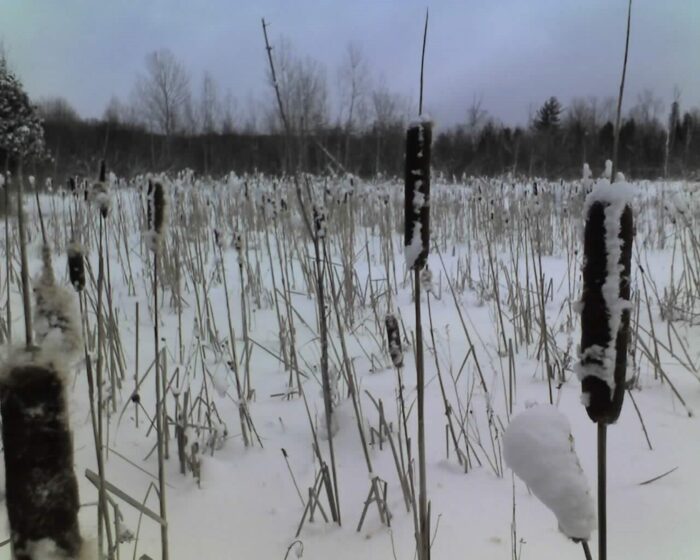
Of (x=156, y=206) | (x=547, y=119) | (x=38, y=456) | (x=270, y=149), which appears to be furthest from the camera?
(x=547, y=119)

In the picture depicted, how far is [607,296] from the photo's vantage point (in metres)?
0.28

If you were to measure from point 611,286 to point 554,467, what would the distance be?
4.3 inches

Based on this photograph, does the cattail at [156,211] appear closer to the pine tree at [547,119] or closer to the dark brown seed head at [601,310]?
the dark brown seed head at [601,310]

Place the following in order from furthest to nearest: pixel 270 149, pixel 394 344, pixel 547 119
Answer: pixel 547 119 < pixel 270 149 < pixel 394 344

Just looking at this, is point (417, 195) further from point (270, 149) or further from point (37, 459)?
point (270, 149)

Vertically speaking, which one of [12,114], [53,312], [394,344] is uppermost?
[12,114]

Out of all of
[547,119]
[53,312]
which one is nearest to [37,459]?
[53,312]

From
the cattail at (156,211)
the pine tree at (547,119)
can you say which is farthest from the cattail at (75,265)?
the pine tree at (547,119)

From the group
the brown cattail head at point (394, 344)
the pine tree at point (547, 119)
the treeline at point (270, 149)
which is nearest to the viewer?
the brown cattail head at point (394, 344)

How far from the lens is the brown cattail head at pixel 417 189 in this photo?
424 millimetres

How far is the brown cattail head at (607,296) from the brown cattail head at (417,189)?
16 cm

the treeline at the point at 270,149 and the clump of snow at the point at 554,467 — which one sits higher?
the treeline at the point at 270,149

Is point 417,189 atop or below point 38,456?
atop

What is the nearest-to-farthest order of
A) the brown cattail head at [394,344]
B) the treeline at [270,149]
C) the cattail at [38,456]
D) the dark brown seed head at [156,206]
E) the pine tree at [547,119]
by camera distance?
the cattail at [38,456]
the dark brown seed head at [156,206]
the brown cattail head at [394,344]
the treeline at [270,149]
the pine tree at [547,119]
